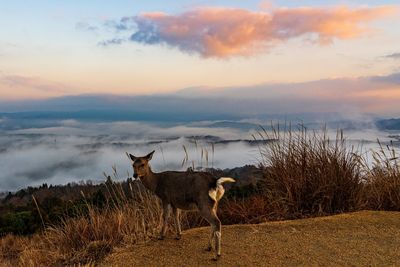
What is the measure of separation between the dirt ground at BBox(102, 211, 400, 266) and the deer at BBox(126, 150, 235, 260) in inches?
12.0

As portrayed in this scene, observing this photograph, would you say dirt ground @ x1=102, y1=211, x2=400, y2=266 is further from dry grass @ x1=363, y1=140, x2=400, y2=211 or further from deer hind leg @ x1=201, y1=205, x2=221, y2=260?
dry grass @ x1=363, y1=140, x2=400, y2=211

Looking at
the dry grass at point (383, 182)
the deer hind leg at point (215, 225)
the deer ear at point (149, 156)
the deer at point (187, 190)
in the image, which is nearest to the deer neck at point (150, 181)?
the deer at point (187, 190)

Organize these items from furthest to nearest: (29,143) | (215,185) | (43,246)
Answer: (29,143), (43,246), (215,185)

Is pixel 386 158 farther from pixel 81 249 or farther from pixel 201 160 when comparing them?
pixel 81 249

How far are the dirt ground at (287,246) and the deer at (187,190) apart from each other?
31cm

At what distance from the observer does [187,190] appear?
680cm

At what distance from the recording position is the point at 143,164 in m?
7.41

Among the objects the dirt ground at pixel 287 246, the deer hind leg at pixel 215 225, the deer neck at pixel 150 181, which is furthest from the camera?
the deer neck at pixel 150 181

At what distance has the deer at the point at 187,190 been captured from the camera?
646cm

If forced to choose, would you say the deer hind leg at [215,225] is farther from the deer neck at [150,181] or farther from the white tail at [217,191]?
the deer neck at [150,181]

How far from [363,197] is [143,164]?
4.82 metres

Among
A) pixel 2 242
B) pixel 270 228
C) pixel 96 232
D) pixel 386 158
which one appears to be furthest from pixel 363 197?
pixel 2 242

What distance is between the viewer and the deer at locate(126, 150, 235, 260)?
6461 mm

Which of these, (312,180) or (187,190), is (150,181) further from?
(312,180)
